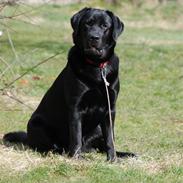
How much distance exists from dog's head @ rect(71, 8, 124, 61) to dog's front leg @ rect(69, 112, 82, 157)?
2.19 ft

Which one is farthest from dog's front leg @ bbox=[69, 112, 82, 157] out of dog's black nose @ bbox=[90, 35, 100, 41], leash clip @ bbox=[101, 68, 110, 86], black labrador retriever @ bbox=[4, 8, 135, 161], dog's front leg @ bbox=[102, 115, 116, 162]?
dog's black nose @ bbox=[90, 35, 100, 41]

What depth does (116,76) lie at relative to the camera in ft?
23.6

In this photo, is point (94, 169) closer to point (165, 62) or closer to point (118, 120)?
point (118, 120)

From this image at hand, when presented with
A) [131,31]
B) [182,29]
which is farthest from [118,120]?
[182,29]

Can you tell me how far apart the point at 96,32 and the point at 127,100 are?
18.3 feet

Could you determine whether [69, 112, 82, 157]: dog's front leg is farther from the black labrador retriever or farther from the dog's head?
the dog's head

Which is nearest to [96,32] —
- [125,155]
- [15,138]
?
[125,155]

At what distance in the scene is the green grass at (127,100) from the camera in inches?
250

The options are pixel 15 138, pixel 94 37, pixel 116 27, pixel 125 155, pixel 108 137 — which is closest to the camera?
pixel 94 37

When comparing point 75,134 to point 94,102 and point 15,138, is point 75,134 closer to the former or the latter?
point 94,102

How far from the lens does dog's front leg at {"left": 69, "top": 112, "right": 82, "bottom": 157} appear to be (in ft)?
23.2

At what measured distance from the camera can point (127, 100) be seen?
1245 centimetres

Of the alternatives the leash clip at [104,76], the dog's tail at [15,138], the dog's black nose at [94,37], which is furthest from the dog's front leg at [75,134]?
the dog's tail at [15,138]

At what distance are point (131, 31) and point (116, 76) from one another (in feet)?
54.8
